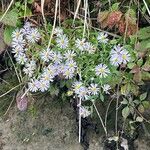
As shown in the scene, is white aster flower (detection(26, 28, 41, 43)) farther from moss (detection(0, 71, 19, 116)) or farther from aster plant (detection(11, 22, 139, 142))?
moss (detection(0, 71, 19, 116))

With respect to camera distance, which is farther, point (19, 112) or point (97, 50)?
point (19, 112)

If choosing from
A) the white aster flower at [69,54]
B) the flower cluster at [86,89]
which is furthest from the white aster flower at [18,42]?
the flower cluster at [86,89]

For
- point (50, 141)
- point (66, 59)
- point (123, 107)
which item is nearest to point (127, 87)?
point (123, 107)

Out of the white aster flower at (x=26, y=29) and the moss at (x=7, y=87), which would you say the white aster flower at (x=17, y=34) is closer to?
the white aster flower at (x=26, y=29)

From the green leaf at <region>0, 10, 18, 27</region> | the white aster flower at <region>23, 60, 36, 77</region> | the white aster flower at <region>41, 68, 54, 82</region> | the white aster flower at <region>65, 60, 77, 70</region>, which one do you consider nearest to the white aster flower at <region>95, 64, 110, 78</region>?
the white aster flower at <region>65, 60, 77, 70</region>

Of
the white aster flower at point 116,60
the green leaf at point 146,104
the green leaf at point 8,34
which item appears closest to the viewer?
the white aster flower at point 116,60

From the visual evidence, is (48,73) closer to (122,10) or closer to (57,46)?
(57,46)

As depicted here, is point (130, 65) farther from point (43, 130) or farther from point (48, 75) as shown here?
point (43, 130)
